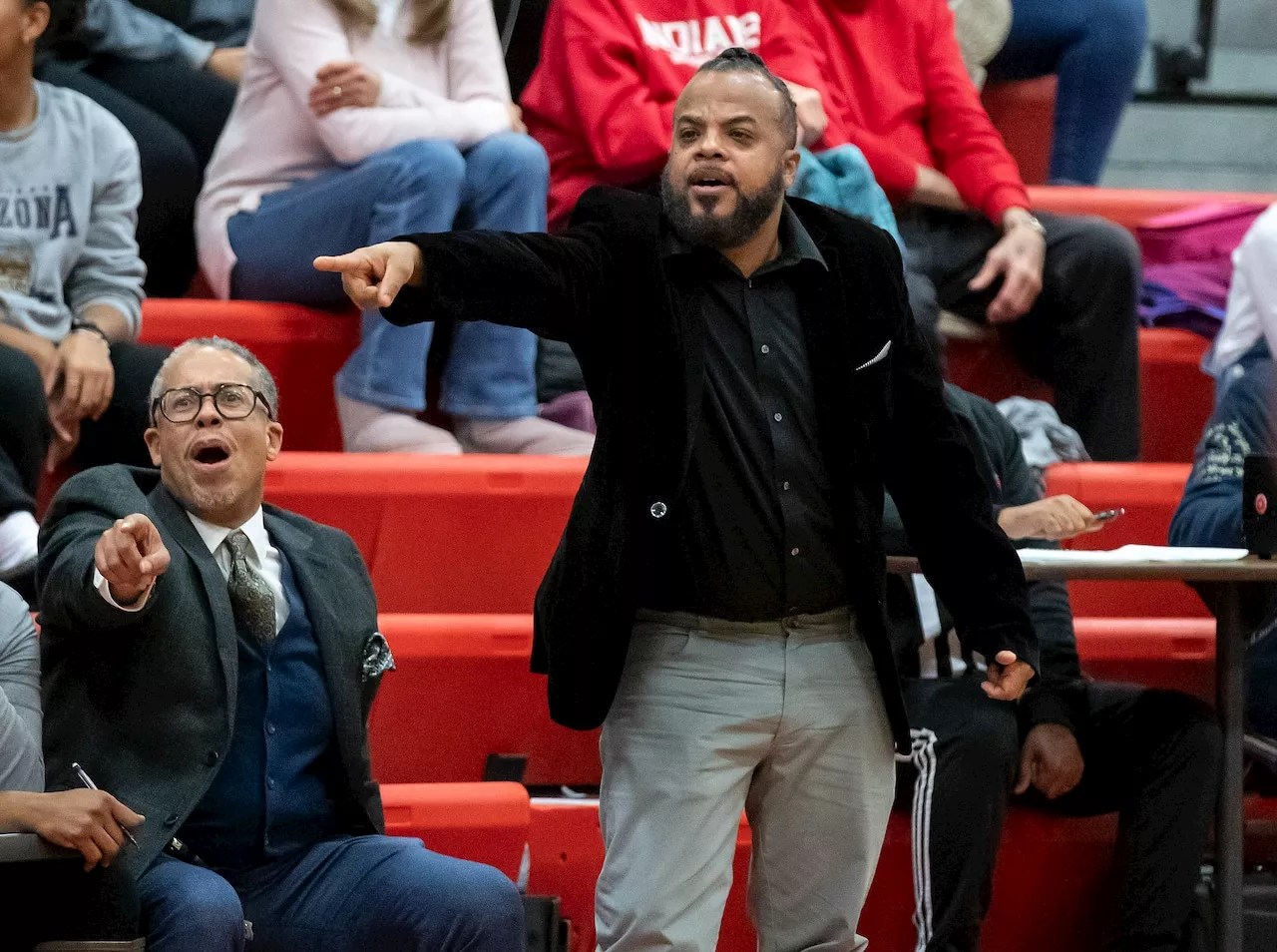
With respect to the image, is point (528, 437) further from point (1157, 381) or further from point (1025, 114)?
point (1025, 114)

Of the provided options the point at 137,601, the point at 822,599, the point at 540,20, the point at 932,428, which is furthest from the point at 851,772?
the point at 540,20

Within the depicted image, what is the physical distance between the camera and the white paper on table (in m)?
2.32

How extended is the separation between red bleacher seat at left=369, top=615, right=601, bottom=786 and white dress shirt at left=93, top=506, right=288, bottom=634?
440mm

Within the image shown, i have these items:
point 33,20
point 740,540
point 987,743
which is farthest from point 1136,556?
point 33,20

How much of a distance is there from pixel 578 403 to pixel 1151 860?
1219mm

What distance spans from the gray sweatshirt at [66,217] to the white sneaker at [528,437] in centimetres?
57

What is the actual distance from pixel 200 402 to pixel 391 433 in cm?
78

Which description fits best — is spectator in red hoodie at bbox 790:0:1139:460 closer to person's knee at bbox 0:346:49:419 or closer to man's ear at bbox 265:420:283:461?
man's ear at bbox 265:420:283:461

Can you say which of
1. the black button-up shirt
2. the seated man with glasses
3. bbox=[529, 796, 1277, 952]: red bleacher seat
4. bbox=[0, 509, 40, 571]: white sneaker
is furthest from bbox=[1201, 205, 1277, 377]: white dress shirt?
bbox=[0, 509, 40, 571]: white sneaker

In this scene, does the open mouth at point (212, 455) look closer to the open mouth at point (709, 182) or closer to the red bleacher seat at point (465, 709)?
the red bleacher seat at point (465, 709)

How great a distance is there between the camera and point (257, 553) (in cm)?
228

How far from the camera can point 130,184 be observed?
311cm

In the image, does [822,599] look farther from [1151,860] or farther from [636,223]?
[1151,860]

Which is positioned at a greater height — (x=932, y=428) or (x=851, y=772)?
(x=932, y=428)
